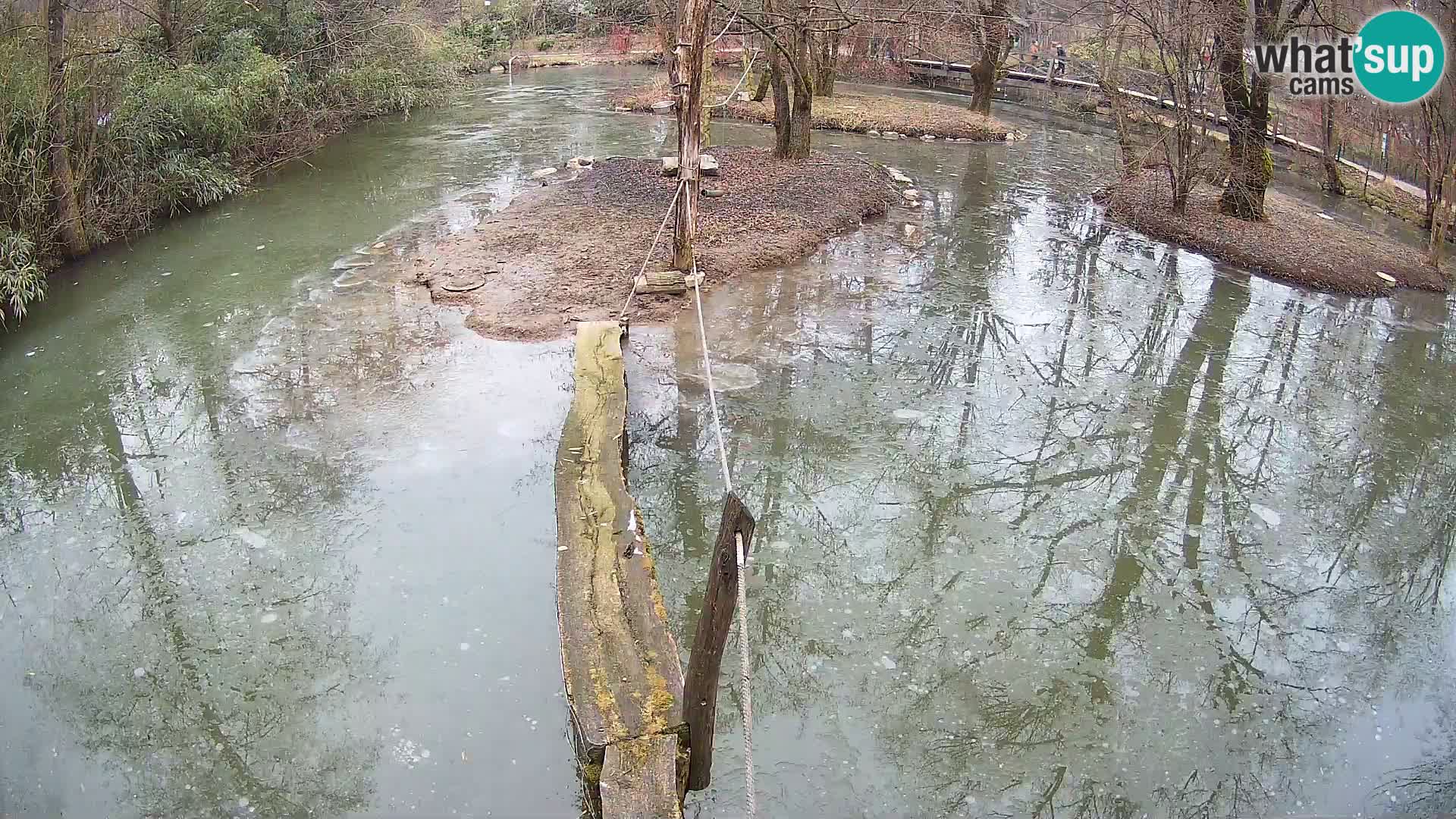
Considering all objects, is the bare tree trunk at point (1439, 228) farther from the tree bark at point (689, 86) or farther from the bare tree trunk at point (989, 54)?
the tree bark at point (689, 86)

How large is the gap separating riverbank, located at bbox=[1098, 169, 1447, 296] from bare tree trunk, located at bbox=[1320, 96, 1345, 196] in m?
1.24

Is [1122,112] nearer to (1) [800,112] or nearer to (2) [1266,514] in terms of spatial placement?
(1) [800,112]

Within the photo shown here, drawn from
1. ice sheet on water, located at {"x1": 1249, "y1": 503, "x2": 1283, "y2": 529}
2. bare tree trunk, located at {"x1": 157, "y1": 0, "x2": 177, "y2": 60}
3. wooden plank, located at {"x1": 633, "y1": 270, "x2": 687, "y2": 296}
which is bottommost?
ice sheet on water, located at {"x1": 1249, "y1": 503, "x2": 1283, "y2": 529}

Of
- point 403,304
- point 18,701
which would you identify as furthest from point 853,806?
point 403,304

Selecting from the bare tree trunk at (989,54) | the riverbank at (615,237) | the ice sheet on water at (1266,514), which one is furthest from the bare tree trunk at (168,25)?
the ice sheet on water at (1266,514)

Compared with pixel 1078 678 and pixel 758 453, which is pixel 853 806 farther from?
pixel 758 453

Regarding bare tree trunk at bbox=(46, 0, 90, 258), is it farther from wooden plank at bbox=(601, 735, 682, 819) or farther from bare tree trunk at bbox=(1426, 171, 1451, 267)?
bare tree trunk at bbox=(1426, 171, 1451, 267)

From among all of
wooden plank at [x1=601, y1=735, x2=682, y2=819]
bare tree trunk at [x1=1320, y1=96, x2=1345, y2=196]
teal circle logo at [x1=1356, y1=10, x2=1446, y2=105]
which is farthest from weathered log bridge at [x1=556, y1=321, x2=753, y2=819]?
bare tree trunk at [x1=1320, y1=96, x2=1345, y2=196]

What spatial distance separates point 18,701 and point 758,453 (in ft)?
12.8

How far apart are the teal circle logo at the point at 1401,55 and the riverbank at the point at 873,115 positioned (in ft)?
19.5

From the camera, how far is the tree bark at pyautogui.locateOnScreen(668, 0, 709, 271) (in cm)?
780

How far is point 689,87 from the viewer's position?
788 centimetres

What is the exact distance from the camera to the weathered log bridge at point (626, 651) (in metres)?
3.06

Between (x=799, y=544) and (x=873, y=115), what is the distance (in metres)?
13.3
